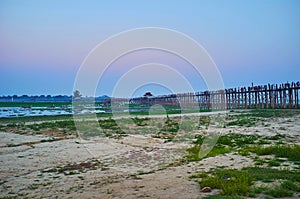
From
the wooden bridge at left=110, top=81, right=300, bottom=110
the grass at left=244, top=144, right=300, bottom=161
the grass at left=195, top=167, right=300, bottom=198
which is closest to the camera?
the grass at left=195, top=167, right=300, bottom=198

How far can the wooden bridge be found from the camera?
40219 millimetres

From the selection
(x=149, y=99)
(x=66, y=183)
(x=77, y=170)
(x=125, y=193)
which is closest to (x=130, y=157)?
(x=77, y=170)

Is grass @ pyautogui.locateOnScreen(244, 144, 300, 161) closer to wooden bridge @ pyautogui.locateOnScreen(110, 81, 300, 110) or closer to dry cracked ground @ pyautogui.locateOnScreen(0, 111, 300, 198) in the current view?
dry cracked ground @ pyautogui.locateOnScreen(0, 111, 300, 198)

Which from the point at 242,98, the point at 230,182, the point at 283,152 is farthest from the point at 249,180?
the point at 242,98

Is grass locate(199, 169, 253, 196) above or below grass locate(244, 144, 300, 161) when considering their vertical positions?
below

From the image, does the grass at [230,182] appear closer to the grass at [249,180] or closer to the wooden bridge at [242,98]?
the grass at [249,180]

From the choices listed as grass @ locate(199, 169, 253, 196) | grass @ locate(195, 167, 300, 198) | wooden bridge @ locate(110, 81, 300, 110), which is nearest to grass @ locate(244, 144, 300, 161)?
grass @ locate(195, 167, 300, 198)

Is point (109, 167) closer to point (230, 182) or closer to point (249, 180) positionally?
point (230, 182)

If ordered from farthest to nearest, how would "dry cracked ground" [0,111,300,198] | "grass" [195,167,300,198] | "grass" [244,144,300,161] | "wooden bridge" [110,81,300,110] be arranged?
"wooden bridge" [110,81,300,110] → "grass" [244,144,300,161] → "dry cracked ground" [0,111,300,198] → "grass" [195,167,300,198]

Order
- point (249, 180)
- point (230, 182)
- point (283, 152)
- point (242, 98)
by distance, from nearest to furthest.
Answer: point (230, 182) < point (249, 180) < point (283, 152) < point (242, 98)

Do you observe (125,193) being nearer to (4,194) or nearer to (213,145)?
(4,194)

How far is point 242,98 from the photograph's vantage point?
5169 cm

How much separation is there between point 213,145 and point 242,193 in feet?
23.1

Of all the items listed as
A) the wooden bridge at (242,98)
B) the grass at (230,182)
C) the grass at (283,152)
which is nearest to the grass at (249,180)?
the grass at (230,182)
